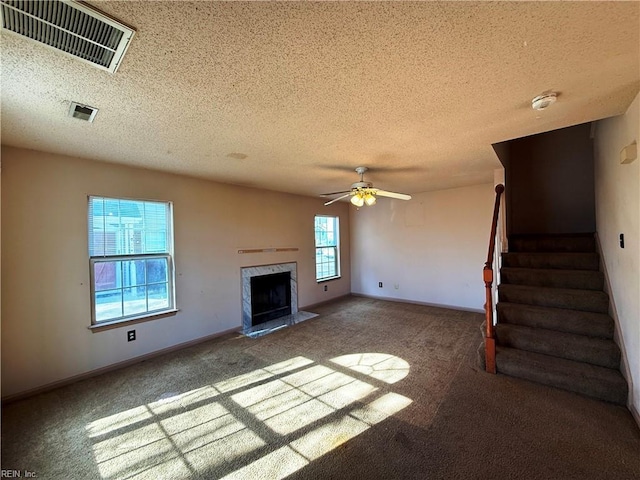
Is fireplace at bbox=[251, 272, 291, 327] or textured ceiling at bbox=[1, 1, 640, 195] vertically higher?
textured ceiling at bbox=[1, 1, 640, 195]

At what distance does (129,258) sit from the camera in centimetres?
317

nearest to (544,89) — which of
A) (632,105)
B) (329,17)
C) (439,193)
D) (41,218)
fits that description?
(632,105)

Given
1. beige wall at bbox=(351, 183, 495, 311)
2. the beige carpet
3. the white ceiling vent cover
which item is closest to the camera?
the white ceiling vent cover

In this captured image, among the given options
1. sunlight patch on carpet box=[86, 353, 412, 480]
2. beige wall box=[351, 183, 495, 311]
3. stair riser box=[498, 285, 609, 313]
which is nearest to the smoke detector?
stair riser box=[498, 285, 609, 313]

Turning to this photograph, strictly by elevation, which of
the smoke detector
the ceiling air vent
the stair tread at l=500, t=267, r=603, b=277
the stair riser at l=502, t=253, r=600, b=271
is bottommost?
the stair tread at l=500, t=267, r=603, b=277

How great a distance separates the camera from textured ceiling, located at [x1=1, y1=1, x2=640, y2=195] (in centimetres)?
110

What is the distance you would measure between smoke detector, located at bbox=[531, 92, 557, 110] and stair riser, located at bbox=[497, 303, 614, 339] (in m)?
2.17

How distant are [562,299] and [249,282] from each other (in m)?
4.18

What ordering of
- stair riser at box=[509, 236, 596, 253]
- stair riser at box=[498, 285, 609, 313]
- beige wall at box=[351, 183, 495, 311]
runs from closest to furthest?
1. stair riser at box=[498, 285, 609, 313]
2. stair riser at box=[509, 236, 596, 253]
3. beige wall at box=[351, 183, 495, 311]

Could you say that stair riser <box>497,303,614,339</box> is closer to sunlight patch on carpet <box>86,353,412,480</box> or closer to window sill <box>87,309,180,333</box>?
sunlight patch on carpet <box>86,353,412,480</box>

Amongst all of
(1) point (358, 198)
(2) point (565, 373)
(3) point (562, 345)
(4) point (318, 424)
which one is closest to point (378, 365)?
(4) point (318, 424)

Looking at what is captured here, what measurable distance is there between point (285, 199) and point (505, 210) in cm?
363

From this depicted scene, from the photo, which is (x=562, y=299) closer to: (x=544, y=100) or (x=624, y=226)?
(x=624, y=226)

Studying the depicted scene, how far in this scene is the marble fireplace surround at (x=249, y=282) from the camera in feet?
14.3
